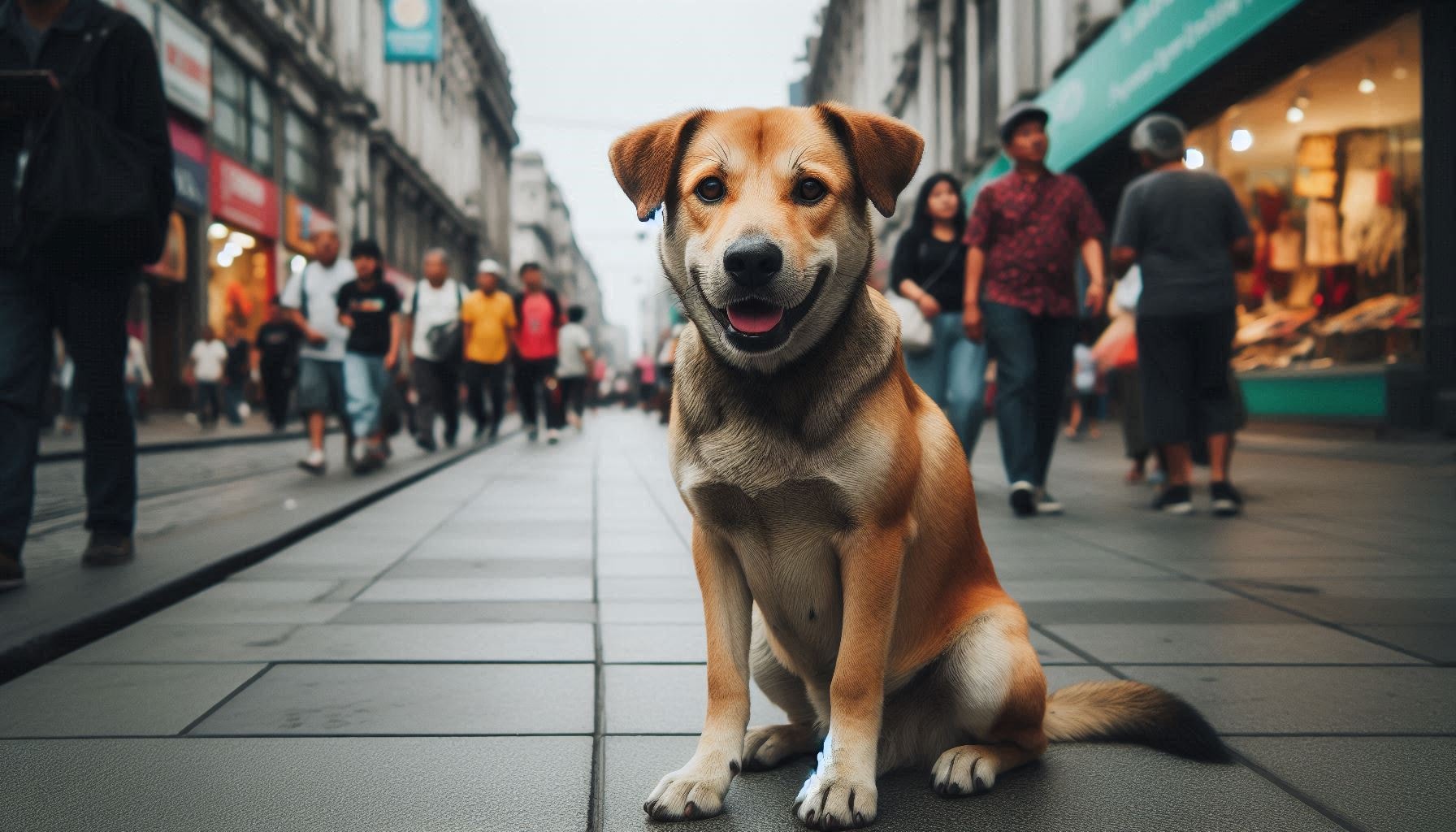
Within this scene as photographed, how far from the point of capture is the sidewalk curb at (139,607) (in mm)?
3141

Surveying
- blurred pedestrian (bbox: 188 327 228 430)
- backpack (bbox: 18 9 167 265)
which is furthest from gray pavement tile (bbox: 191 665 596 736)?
blurred pedestrian (bbox: 188 327 228 430)

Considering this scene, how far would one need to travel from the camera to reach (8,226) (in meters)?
4.15

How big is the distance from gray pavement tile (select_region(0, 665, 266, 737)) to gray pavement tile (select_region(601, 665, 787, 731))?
1.00 metres

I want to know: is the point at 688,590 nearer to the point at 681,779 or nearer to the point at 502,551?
the point at 502,551

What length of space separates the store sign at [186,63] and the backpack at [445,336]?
9.50 meters

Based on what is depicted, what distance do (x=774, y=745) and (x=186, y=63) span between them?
2141cm

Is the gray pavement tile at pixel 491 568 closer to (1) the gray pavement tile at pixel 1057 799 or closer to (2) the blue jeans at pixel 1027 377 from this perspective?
(1) the gray pavement tile at pixel 1057 799

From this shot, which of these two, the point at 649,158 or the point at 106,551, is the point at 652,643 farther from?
the point at 106,551

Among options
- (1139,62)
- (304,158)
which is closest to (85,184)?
(1139,62)

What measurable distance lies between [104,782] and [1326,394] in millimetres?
12672

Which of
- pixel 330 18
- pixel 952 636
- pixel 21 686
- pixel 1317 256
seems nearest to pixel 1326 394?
pixel 1317 256

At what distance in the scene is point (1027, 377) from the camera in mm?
6527

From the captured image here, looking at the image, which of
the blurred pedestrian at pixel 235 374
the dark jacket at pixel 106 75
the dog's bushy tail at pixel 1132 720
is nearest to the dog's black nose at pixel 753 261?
the dog's bushy tail at pixel 1132 720

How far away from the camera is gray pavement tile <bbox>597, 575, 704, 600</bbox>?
4.39 meters
